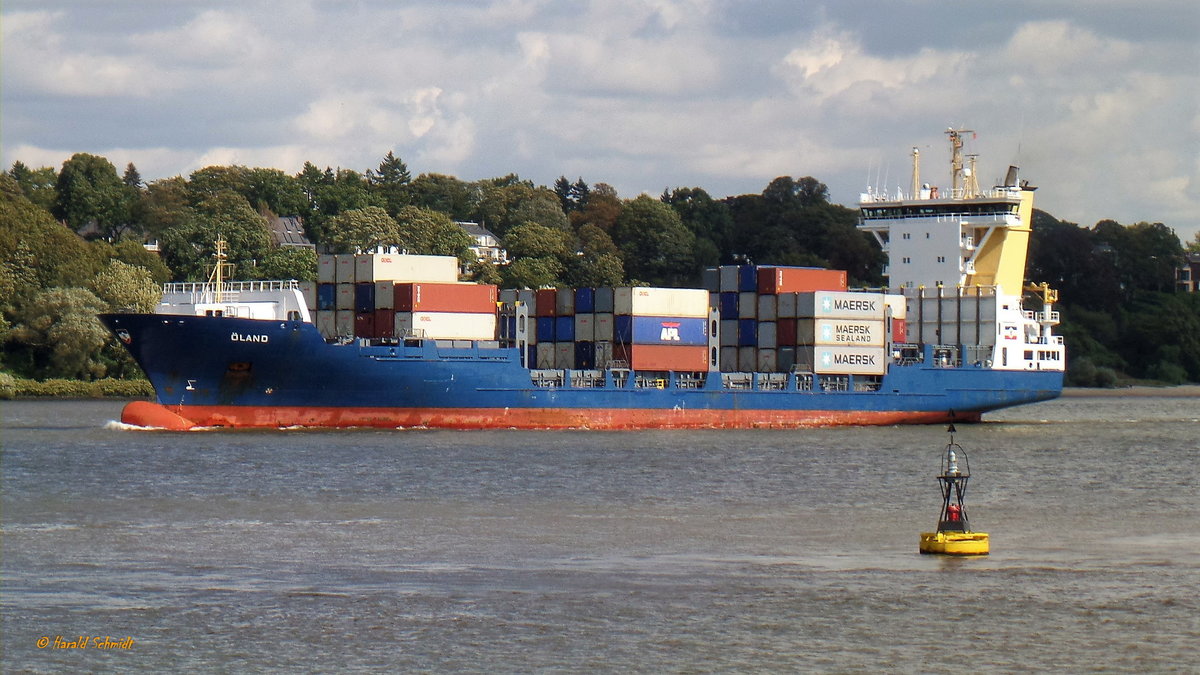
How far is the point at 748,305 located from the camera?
199ft

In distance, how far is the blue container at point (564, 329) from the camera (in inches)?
2296

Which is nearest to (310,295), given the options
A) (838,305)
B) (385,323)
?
(385,323)

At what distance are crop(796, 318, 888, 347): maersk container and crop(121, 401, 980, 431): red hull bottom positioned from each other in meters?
2.82

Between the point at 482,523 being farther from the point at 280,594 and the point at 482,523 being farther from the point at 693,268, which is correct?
the point at 693,268

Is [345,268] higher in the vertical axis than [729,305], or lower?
higher

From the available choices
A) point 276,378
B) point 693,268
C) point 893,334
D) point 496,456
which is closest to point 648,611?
point 496,456

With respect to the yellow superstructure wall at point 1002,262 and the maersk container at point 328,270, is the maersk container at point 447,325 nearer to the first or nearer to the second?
the maersk container at point 328,270

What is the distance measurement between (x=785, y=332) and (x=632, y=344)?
660 centimetres

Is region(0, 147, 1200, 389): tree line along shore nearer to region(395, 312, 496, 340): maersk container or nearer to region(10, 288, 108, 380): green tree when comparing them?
region(10, 288, 108, 380): green tree

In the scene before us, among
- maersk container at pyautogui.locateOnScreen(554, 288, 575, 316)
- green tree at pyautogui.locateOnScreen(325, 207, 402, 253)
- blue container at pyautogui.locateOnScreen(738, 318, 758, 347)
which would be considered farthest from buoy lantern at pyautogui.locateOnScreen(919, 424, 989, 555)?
green tree at pyautogui.locateOnScreen(325, 207, 402, 253)

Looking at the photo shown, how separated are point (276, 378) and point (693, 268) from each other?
7777cm

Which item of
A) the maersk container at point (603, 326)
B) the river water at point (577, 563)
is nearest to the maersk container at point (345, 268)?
the maersk container at point (603, 326)

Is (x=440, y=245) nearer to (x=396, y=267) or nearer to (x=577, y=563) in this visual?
(x=396, y=267)

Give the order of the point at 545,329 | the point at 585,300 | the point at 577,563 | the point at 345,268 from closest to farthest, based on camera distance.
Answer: the point at 577,563
the point at 345,268
the point at 585,300
the point at 545,329
